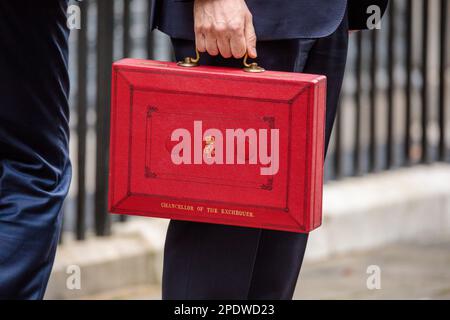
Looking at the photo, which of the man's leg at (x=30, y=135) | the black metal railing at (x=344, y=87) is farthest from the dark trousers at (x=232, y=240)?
the black metal railing at (x=344, y=87)

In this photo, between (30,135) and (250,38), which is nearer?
(250,38)

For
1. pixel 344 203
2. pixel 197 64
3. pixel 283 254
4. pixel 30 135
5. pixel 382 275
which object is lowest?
pixel 382 275

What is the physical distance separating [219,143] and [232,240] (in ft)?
0.91

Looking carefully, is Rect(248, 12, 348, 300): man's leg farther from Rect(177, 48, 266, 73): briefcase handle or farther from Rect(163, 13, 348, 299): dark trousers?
Rect(177, 48, 266, 73): briefcase handle

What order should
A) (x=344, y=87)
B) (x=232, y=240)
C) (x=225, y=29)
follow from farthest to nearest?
(x=344, y=87) → (x=232, y=240) → (x=225, y=29)

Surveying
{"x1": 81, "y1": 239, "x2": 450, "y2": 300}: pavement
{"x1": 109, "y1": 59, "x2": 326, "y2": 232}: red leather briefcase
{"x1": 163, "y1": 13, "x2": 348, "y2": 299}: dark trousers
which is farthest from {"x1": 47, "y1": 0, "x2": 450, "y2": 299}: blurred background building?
{"x1": 109, "y1": 59, "x2": 326, "y2": 232}: red leather briefcase

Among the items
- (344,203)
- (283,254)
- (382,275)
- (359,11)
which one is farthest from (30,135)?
(344,203)

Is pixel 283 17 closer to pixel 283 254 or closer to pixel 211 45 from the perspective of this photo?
pixel 211 45

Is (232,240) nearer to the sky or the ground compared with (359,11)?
nearer to the ground

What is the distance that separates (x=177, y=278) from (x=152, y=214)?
0.71 feet

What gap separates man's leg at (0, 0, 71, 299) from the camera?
8.64ft

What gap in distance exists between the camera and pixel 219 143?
2459mm
